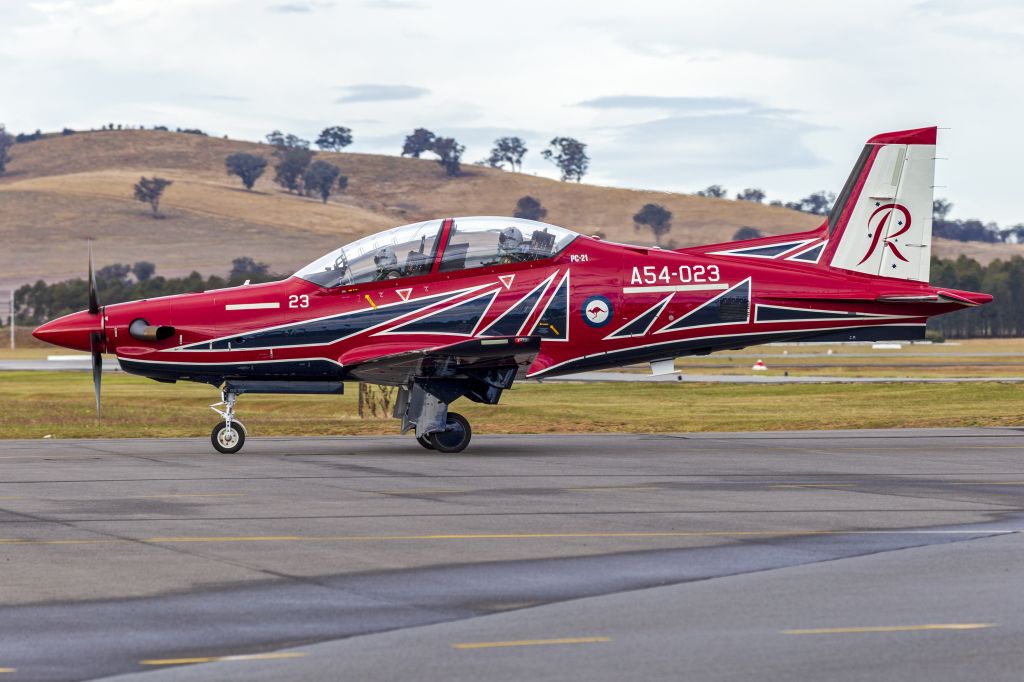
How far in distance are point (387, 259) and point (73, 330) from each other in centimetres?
484

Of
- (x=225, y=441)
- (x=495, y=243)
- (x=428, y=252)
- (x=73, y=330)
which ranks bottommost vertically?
(x=225, y=441)

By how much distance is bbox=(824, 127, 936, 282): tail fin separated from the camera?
2314 centimetres

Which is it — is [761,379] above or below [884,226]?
below

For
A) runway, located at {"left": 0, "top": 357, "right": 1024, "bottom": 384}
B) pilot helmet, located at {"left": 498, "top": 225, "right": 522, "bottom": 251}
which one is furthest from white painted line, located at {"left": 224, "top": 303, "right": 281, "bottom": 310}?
runway, located at {"left": 0, "top": 357, "right": 1024, "bottom": 384}

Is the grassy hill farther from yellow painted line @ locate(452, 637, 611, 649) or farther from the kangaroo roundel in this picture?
yellow painted line @ locate(452, 637, 611, 649)

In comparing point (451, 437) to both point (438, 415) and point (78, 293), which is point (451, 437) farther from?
point (78, 293)

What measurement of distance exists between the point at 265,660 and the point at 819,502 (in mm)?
8799

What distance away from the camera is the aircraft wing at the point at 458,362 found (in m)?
20.5

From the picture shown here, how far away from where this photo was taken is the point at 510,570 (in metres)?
11.1

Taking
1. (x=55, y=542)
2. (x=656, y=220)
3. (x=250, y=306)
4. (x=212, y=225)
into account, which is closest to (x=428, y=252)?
(x=250, y=306)

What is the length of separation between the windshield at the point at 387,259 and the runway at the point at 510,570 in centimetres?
318

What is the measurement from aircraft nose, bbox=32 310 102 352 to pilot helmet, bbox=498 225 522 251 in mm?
6194

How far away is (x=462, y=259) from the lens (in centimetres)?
2131

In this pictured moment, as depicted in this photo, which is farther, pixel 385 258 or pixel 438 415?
pixel 438 415
